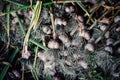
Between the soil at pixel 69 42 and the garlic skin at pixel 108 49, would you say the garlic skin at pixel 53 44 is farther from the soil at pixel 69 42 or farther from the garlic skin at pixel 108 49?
the garlic skin at pixel 108 49

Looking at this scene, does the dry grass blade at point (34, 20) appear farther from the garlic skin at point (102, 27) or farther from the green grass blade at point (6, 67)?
the garlic skin at point (102, 27)

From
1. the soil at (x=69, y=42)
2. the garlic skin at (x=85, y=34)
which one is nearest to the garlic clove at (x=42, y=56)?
the soil at (x=69, y=42)

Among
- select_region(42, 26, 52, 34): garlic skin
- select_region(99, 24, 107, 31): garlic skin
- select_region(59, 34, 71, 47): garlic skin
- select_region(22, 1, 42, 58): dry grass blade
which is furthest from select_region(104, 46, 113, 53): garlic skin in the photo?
select_region(22, 1, 42, 58): dry grass blade

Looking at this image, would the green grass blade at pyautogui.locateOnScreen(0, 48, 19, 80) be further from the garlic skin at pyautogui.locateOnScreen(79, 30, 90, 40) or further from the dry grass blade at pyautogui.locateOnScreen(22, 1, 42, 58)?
the garlic skin at pyautogui.locateOnScreen(79, 30, 90, 40)

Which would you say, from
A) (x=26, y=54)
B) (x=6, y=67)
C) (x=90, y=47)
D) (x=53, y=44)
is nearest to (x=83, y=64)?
(x=90, y=47)

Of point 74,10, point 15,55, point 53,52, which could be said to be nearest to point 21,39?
point 15,55

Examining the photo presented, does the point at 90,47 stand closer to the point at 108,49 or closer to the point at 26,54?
the point at 108,49

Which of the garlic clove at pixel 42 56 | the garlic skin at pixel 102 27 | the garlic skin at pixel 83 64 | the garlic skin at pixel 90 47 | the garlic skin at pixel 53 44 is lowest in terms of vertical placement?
the garlic skin at pixel 83 64

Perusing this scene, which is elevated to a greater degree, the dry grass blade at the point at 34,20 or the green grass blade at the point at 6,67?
the dry grass blade at the point at 34,20
